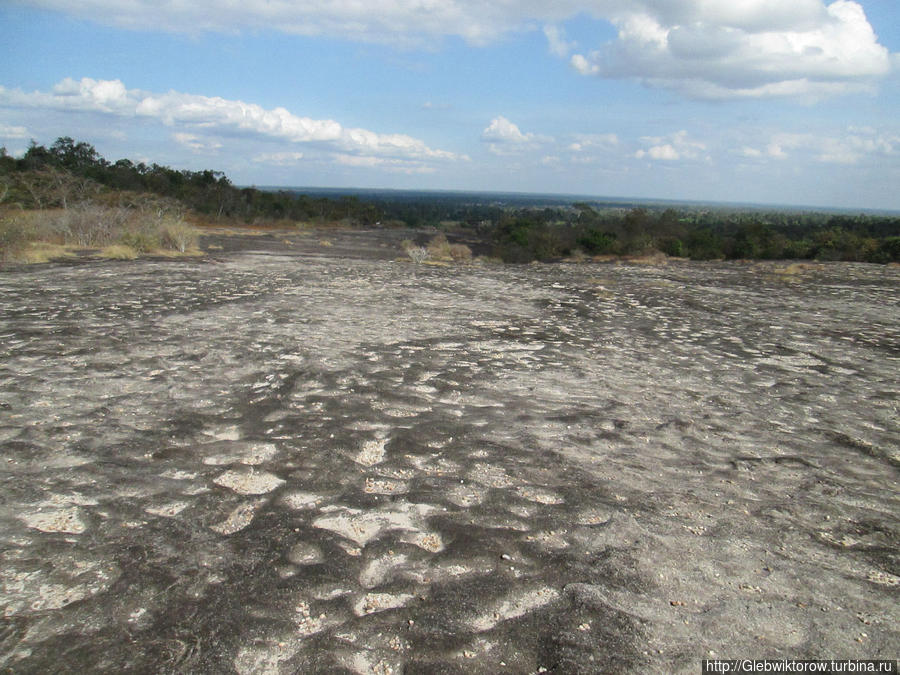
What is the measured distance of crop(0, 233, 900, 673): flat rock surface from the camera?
2.23 m

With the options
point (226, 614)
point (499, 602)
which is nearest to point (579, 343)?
point (499, 602)

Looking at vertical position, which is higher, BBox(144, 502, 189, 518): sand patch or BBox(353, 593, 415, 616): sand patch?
BBox(144, 502, 189, 518): sand patch

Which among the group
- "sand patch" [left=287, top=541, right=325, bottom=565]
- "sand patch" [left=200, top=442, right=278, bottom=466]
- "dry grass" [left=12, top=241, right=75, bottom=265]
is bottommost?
"sand patch" [left=287, top=541, right=325, bottom=565]

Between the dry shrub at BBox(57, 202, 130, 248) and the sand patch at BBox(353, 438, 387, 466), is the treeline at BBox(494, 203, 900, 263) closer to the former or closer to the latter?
the dry shrub at BBox(57, 202, 130, 248)

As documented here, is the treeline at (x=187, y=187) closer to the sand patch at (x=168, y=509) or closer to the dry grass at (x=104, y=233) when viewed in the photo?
the dry grass at (x=104, y=233)

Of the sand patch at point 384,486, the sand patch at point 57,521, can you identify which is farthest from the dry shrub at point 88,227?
the sand patch at point 384,486

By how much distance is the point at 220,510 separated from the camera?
10.2ft

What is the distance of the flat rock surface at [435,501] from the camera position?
2.23 metres

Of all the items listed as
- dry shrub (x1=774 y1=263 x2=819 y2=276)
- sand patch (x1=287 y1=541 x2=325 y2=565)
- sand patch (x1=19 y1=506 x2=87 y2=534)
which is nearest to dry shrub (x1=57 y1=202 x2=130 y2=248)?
sand patch (x1=19 y1=506 x2=87 y2=534)

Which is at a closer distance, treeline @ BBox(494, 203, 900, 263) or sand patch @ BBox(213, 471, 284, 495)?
sand patch @ BBox(213, 471, 284, 495)

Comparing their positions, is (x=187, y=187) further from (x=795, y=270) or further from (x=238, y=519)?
(x=238, y=519)

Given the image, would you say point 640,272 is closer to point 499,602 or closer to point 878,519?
point 878,519

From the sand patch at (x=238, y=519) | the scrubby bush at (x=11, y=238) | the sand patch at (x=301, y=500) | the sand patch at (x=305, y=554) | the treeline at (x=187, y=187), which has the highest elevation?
the treeline at (x=187, y=187)

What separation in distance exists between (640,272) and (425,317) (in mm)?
11395
